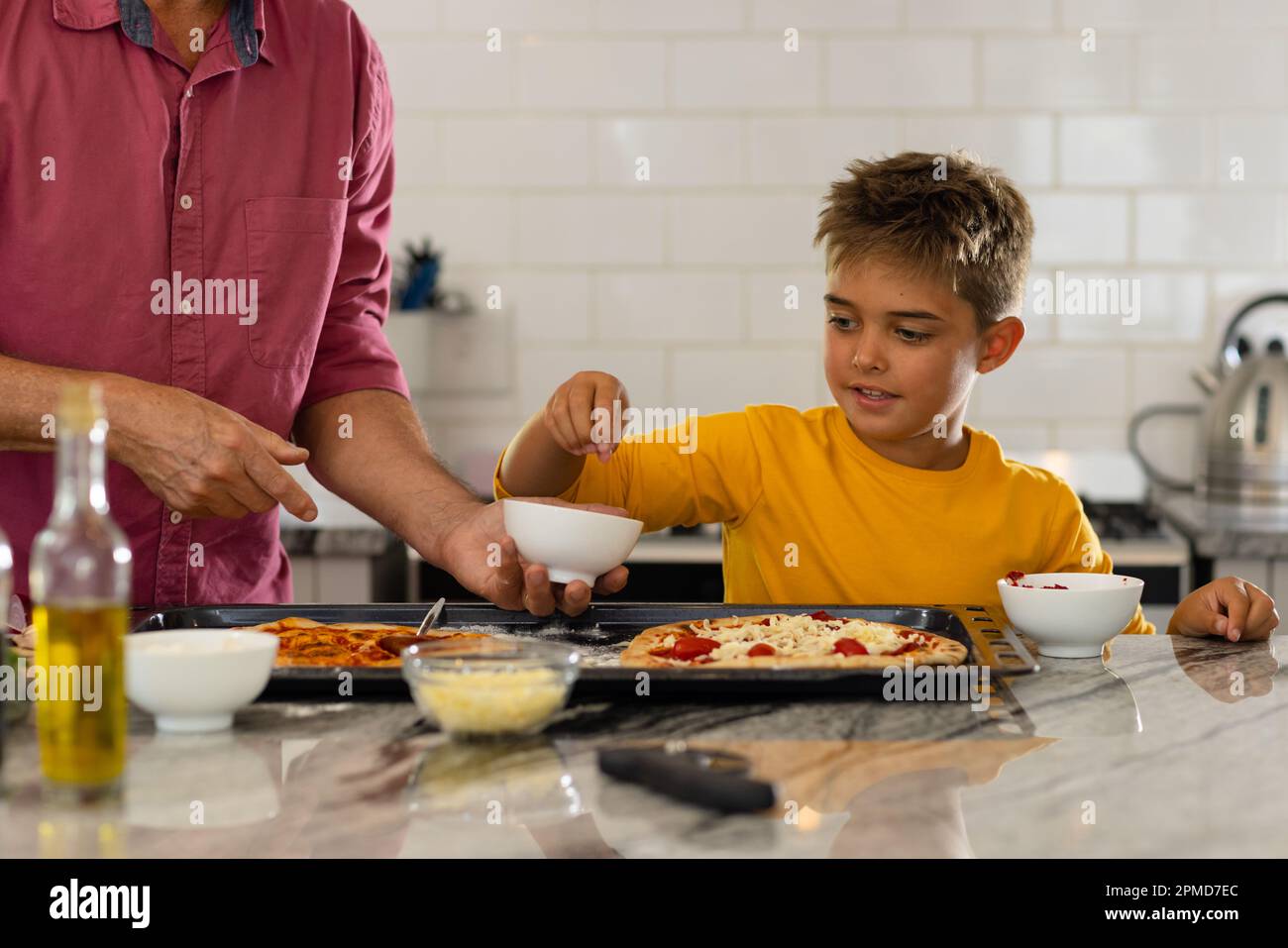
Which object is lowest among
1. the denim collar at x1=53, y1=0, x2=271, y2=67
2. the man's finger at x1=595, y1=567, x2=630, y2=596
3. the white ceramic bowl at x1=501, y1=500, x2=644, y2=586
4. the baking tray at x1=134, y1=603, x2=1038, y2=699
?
the baking tray at x1=134, y1=603, x2=1038, y2=699

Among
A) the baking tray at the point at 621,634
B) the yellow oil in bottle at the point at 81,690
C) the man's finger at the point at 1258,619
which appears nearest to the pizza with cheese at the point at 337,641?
the baking tray at the point at 621,634

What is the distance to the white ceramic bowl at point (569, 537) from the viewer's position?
55.0 inches

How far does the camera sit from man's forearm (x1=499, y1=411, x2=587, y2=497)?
1640mm

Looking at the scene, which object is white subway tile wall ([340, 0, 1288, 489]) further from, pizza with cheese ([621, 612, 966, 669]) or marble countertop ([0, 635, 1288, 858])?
marble countertop ([0, 635, 1288, 858])

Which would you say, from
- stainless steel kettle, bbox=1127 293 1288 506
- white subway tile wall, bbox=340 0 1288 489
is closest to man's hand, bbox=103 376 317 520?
white subway tile wall, bbox=340 0 1288 489

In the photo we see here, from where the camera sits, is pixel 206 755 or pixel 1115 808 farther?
pixel 206 755

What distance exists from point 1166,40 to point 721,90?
99 cm

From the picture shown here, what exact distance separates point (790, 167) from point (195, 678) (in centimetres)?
234

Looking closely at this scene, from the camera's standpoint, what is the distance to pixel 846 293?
5.84ft

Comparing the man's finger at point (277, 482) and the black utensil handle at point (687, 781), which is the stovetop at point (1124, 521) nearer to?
the man's finger at point (277, 482)

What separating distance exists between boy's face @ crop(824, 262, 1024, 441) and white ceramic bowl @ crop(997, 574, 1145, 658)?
43cm

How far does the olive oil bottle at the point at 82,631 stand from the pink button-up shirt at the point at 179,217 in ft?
2.42
